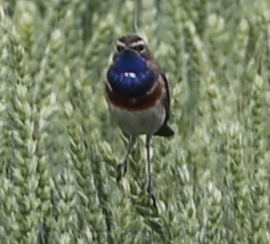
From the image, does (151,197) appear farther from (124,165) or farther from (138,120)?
(138,120)

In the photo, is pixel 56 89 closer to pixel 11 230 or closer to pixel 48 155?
pixel 48 155

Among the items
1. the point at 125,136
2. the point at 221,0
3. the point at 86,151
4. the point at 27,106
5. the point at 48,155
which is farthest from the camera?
the point at 221,0

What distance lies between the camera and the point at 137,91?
2100 mm

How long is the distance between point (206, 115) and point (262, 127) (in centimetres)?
13

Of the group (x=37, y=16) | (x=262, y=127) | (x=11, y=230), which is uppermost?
(x=37, y=16)

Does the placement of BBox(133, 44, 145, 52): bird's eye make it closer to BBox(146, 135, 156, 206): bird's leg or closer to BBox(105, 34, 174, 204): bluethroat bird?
BBox(105, 34, 174, 204): bluethroat bird

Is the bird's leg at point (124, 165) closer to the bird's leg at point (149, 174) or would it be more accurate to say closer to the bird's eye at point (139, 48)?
the bird's leg at point (149, 174)

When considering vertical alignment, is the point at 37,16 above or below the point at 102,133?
above

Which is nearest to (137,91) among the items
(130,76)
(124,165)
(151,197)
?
(130,76)

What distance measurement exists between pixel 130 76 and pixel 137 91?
0.03 m

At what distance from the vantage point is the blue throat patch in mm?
2094

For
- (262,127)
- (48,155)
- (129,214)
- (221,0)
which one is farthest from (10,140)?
(221,0)

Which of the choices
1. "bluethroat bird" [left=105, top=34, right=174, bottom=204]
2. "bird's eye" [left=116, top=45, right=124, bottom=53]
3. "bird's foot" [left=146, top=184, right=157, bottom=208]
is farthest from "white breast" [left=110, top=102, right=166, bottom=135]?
"bird's foot" [left=146, top=184, right=157, bottom=208]

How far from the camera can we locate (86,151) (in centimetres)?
176
